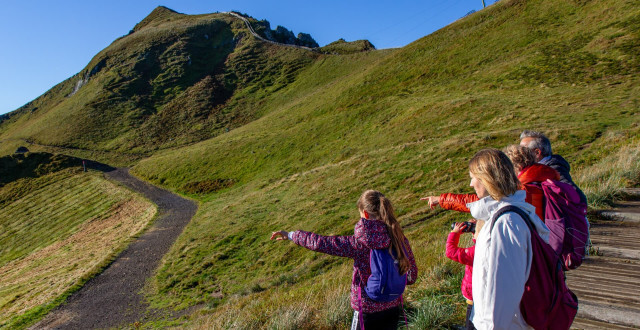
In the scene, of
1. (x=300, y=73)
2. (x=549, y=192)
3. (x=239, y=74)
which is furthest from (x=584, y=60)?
(x=239, y=74)

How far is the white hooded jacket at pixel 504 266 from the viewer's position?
8.18ft

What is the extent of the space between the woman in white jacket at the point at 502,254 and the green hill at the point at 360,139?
234 centimetres

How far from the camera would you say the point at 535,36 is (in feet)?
143

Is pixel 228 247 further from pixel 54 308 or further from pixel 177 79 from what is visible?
pixel 177 79

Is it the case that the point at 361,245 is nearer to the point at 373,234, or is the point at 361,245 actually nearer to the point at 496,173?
the point at 373,234

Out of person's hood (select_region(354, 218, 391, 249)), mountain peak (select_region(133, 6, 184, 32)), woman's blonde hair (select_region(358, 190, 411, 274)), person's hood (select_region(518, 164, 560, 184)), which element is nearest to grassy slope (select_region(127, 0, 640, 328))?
woman's blonde hair (select_region(358, 190, 411, 274))

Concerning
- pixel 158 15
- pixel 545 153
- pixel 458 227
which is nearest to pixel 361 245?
pixel 458 227

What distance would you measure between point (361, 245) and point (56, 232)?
37323 millimetres

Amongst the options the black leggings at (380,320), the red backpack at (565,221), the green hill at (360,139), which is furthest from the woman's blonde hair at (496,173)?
the green hill at (360,139)

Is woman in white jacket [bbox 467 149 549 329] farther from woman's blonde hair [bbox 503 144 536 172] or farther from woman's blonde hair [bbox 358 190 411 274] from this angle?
woman's blonde hair [bbox 503 144 536 172]

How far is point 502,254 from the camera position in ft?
8.21

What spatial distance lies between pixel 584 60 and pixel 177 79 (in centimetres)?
8778

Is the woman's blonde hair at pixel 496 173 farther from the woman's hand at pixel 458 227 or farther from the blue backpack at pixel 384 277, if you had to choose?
the blue backpack at pixel 384 277

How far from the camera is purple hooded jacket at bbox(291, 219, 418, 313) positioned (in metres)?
3.90
